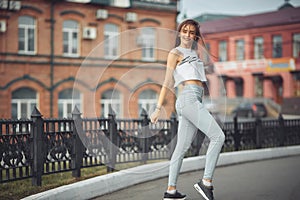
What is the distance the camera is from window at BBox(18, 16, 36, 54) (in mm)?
24859

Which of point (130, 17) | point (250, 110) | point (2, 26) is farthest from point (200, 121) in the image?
point (250, 110)

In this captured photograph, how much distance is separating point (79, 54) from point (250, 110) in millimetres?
16524

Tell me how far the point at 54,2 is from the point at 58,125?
61.6ft

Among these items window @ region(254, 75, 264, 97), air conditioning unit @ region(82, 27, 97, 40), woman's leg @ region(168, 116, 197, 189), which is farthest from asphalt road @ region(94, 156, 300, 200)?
window @ region(254, 75, 264, 97)

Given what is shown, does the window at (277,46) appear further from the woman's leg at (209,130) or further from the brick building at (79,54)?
the woman's leg at (209,130)

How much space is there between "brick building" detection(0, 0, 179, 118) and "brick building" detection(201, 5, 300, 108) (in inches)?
392

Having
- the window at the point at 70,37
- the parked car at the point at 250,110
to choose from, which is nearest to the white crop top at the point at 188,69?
the window at the point at 70,37

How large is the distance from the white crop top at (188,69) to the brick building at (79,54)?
18147mm

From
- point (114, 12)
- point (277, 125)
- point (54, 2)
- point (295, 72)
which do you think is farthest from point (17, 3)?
point (295, 72)

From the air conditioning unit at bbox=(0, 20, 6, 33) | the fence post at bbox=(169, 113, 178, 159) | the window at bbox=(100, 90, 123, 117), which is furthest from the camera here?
the window at bbox=(100, 90, 123, 117)

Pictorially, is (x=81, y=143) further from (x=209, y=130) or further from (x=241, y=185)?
(x=209, y=130)

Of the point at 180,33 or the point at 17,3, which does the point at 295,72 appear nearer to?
the point at 17,3

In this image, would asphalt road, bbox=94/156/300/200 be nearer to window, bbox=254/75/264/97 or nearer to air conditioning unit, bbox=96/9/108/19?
air conditioning unit, bbox=96/9/108/19

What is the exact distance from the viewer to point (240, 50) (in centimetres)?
4453
